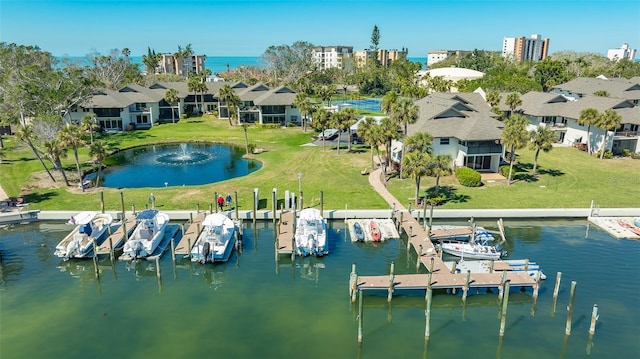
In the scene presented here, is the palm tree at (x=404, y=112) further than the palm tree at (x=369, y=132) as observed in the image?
No

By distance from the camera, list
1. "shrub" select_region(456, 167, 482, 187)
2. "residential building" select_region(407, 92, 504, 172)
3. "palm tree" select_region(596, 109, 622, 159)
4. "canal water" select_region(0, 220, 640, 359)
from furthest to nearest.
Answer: "palm tree" select_region(596, 109, 622, 159)
"residential building" select_region(407, 92, 504, 172)
"shrub" select_region(456, 167, 482, 187)
"canal water" select_region(0, 220, 640, 359)

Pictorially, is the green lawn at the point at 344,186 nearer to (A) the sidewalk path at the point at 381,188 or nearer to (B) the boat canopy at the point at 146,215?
(A) the sidewalk path at the point at 381,188

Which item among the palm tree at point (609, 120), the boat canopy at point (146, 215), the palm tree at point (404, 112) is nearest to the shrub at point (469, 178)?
the palm tree at point (404, 112)

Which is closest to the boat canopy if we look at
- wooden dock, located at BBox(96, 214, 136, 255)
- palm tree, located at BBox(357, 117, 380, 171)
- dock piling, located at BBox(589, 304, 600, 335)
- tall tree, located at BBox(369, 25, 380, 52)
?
wooden dock, located at BBox(96, 214, 136, 255)

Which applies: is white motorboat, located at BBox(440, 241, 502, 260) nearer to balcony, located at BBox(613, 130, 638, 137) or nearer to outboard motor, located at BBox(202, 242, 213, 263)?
outboard motor, located at BBox(202, 242, 213, 263)

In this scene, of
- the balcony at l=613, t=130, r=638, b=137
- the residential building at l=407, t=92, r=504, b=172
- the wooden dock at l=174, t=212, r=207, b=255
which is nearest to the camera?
the wooden dock at l=174, t=212, r=207, b=255

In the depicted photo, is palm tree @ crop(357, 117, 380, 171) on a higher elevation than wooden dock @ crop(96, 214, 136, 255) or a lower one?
higher
